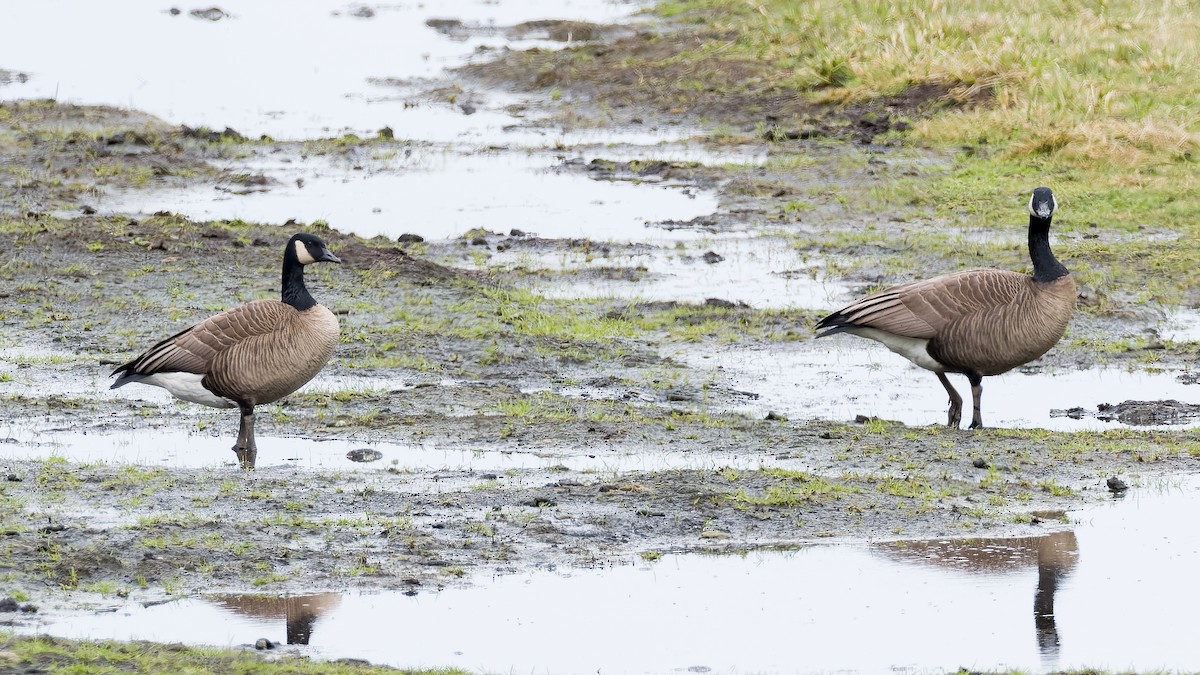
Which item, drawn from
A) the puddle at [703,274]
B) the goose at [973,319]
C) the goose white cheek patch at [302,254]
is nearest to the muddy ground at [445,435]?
the puddle at [703,274]

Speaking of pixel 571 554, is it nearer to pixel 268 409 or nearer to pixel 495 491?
pixel 495 491

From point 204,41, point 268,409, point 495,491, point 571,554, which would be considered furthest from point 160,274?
point 204,41

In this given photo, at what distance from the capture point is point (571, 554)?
828cm

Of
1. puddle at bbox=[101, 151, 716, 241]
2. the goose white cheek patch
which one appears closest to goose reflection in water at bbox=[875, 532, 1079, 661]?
the goose white cheek patch

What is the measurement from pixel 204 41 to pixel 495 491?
27293mm

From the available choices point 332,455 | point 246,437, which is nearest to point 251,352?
point 246,437

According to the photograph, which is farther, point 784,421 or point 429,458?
point 784,421

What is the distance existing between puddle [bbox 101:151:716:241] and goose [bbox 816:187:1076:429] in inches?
234

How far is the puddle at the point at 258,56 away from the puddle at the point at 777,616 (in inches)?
643

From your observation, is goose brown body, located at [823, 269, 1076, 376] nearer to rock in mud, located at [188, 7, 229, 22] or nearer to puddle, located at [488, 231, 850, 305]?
puddle, located at [488, 231, 850, 305]

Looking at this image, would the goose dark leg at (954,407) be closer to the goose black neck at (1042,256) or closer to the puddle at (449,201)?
the goose black neck at (1042,256)

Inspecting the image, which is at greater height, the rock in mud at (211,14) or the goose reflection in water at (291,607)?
the rock in mud at (211,14)

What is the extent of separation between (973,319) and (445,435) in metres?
3.57

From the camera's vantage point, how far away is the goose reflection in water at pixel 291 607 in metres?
7.27
